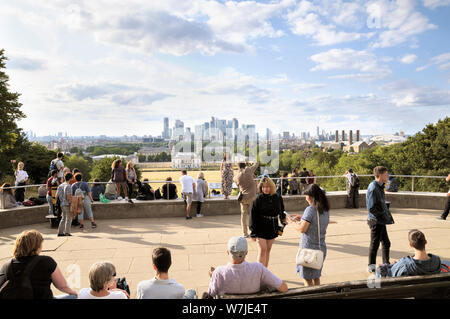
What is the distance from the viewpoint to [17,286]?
298 centimetres

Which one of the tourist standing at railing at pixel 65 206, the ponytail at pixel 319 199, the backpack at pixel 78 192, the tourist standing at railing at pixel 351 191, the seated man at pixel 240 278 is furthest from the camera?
the tourist standing at railing at pixel 351 191

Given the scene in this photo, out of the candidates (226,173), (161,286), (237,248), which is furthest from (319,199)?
(226,173)

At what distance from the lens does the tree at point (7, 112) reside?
1236 inches

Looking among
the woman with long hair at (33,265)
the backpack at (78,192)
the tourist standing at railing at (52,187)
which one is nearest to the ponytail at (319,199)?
the woman with long hair at (33,265)

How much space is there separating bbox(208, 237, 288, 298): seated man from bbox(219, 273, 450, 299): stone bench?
100 millimetres

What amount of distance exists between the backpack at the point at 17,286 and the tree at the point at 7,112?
1342 inches

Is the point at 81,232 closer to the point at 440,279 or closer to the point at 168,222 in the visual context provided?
the point at 168,222

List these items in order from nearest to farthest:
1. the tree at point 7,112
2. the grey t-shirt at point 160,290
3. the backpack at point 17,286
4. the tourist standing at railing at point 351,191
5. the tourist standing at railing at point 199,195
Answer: the backpack at point 17,286, the grey t-shirt at point 160,290, the tourist standing at railing at point 199,195, the tourist standing at railing at point 351,191, the tree at point 7,112

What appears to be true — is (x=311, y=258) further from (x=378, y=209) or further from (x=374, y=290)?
(x=378, y=209)

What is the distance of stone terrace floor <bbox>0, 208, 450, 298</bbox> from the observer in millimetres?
5513

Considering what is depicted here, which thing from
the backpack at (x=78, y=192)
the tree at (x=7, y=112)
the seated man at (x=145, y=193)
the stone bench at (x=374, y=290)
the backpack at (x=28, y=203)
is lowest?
the stone bench at (x=374, y=290)

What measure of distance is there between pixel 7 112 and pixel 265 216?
1410 inches

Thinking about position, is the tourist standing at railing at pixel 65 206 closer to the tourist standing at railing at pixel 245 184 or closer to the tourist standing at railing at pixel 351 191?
the tourist standing at railing at pixel 245 184
